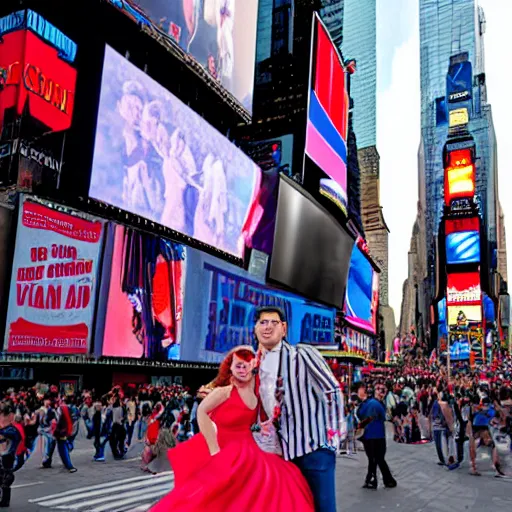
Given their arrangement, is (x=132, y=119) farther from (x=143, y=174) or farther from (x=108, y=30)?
(x=108, y=30)

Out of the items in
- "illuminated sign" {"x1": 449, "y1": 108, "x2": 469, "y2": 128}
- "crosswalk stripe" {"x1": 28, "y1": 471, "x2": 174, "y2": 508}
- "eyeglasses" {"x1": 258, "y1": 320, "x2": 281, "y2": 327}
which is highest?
"illuminated sign" {"x1": 449, "y1": 108, "x2": 469, "y2": 128}

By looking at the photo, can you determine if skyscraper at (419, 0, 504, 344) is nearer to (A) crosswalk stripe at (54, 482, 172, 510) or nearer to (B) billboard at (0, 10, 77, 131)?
(B) billboard at (0, 10, 77, 131)

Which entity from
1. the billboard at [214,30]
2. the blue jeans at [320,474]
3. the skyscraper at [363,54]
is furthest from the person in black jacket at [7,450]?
the skyscraper at [363,54]

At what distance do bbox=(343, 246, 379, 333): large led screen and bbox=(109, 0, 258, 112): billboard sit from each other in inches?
1138

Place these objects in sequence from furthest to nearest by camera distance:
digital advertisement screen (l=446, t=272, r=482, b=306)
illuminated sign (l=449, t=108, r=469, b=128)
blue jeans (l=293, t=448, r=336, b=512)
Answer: illuminated sign (l=449, t=108, r=469, b=128) < digital advertisement screen (l=446, t=272, r=482, b=306) < blue jeans (l=293, t=448, r=336, b=512)

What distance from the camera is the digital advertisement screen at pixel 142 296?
70.9 feet

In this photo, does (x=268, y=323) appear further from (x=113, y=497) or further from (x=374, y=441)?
(x=374, y=441)

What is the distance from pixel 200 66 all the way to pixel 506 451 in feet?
70.8

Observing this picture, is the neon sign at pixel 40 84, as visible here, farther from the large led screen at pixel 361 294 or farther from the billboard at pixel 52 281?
the large led screen at pixel 361 294

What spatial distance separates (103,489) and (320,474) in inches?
253

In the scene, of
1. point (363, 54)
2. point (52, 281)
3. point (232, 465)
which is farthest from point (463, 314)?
point (232, 465)

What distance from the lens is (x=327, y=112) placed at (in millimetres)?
46781

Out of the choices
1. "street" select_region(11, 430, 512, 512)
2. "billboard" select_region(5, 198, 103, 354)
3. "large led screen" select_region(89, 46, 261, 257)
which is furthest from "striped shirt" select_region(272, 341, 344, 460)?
"large led screen" select_region(89, 46, 261, 257)

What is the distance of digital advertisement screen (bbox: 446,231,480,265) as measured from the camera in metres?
94.8
